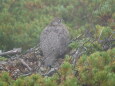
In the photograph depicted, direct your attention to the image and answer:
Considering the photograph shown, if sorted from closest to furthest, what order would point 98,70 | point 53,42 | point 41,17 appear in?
point 98,70, point 53,42, point 41,17

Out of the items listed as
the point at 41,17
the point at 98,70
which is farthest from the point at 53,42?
the point at 98,70

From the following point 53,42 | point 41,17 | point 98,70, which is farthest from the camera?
point 41,17

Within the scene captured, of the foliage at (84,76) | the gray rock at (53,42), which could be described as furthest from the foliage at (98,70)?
the gray rock at (53,42)

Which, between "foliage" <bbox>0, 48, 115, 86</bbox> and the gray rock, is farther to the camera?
the gray rock

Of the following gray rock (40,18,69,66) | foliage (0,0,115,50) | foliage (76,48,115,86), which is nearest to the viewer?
foliage (76,48,115,86)

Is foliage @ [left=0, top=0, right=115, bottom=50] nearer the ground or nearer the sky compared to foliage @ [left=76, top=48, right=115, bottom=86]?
nearer the sky

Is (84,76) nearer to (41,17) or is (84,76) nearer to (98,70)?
(98,70)

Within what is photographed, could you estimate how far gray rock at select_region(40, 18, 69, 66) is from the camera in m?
6.20

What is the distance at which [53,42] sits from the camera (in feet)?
20.7

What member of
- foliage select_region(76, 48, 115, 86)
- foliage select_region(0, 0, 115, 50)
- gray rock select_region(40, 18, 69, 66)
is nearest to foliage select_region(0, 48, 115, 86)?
foliage select_region(76, 48, 115, 86)

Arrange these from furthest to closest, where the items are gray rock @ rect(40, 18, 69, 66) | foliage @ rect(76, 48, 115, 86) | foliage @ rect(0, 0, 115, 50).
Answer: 1. foliage @ rect(0, 0, 115, 50)
2. gray rock @ rect(40, 18, 69, 66)
3. foliage @ rect(76, 48, 115, 86)

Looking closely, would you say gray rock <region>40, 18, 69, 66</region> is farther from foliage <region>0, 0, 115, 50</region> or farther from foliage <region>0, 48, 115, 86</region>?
foliage <region>0, 48, 115, 86</region>

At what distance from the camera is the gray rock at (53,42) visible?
20.4 ft

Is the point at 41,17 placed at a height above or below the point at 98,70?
above
